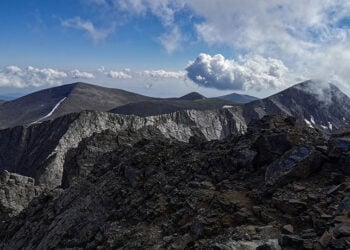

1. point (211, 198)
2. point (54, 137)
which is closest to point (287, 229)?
point (211, 198)

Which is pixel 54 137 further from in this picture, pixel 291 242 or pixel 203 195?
pixel 291 242

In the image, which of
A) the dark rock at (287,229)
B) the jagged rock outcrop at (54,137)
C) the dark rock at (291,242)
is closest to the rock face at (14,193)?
the jagged rock outcrop at (54,137)

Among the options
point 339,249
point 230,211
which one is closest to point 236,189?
point 230,211

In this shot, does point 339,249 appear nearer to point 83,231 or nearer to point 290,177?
point 290,177

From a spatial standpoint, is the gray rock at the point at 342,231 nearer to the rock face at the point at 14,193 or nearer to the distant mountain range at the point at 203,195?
the distant mountain range at the point at 203,195

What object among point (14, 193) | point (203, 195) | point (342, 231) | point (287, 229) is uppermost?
point (342, 231)

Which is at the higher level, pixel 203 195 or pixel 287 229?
pixel 287 229
